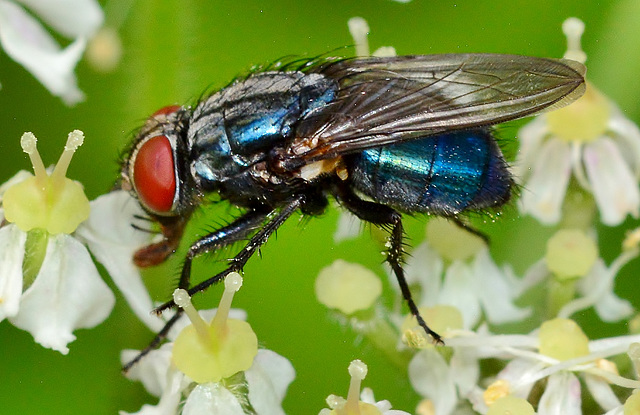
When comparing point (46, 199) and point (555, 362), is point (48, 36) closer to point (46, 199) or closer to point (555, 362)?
point (46, 199)

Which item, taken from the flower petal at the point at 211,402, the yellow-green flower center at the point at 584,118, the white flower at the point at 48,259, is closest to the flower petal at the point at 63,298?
the white flower at the point at 48,259

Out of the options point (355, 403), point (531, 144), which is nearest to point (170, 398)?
point (355, 403)

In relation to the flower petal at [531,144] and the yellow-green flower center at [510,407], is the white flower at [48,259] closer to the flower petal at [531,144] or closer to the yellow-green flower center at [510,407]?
the yellow-green flower center at [510,407]

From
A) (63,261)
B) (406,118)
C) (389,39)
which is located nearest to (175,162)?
(63,261)

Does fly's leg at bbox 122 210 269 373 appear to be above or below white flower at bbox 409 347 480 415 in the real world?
above

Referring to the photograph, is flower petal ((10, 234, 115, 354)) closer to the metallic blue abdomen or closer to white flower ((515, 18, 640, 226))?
the metallic blue abdomen

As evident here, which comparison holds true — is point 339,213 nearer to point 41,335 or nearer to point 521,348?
point 521,348

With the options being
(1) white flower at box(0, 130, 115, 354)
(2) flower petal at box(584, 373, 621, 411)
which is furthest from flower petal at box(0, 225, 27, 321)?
(2) flower petal at box(584, 373, 621, 411)
